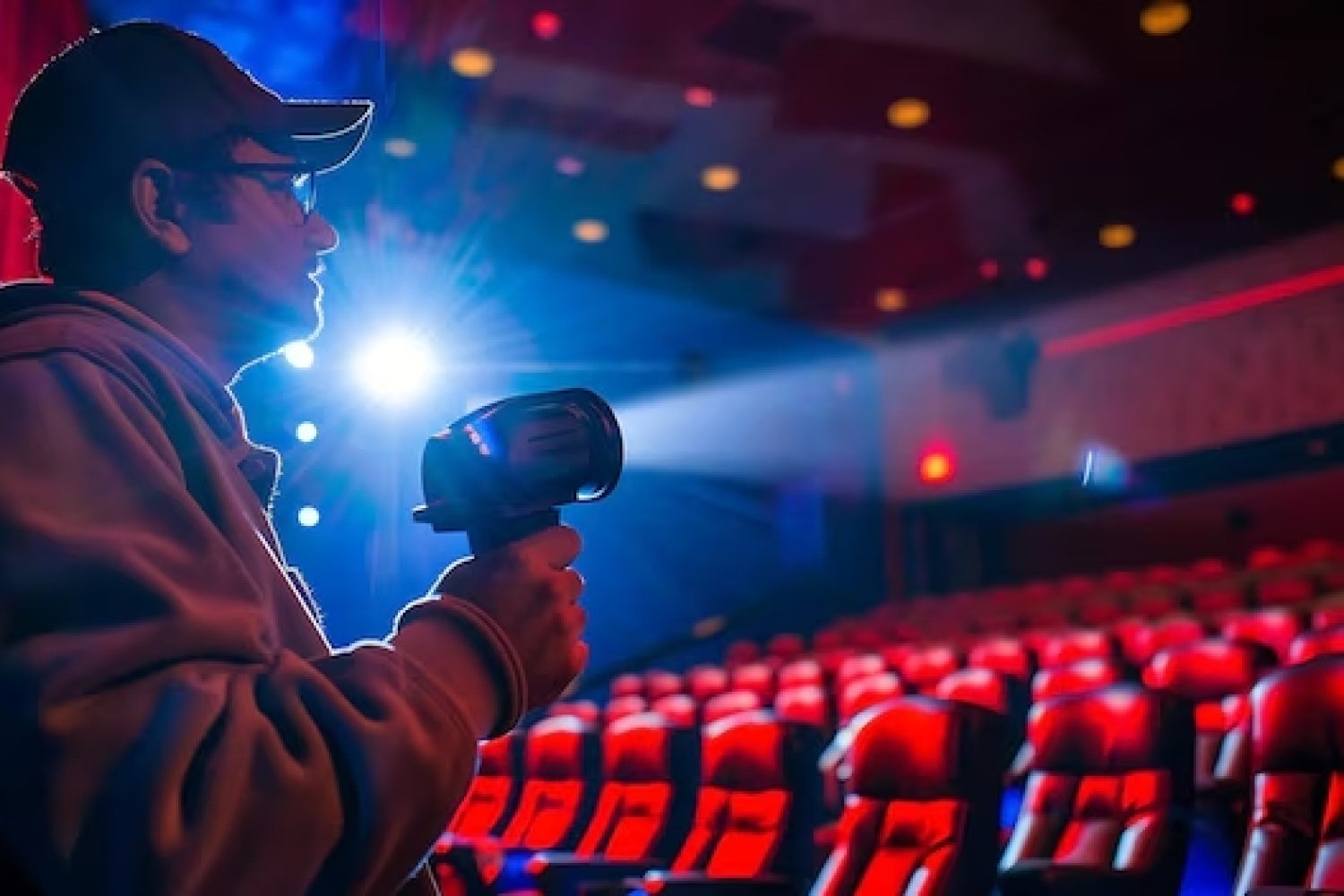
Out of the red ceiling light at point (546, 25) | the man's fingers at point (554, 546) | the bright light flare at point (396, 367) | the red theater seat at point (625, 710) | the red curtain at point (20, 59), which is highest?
the red ceiling light at point (546, 25)

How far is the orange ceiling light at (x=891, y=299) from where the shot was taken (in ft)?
28.3

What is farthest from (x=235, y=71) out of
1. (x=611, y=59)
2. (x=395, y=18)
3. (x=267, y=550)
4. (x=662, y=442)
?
(x=662, y=442)

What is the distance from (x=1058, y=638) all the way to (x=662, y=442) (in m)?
5.14

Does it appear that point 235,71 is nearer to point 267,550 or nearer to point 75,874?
point 267,550

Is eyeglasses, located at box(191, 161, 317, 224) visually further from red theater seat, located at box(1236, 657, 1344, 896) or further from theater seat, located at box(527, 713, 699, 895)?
theater seat, located at box(527, 713, 699, 895)

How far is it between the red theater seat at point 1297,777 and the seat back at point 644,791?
4.79ft

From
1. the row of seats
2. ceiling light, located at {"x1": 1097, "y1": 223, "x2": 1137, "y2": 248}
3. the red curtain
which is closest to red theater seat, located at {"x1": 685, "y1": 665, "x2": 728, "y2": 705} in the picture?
the row of seats

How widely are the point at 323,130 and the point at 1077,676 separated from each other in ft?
8.98

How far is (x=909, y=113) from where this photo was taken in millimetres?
6090

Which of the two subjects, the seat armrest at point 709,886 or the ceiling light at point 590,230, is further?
the ceiling light at point 590,230

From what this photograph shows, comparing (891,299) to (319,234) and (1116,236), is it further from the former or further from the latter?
(319,234)

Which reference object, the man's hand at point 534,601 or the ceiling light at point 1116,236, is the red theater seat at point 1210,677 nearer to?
the man's hand at point 534,601

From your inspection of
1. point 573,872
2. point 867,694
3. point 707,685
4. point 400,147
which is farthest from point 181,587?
point 400,147

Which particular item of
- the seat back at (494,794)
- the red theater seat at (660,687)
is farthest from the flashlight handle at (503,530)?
the red theater seat at (660,687)
